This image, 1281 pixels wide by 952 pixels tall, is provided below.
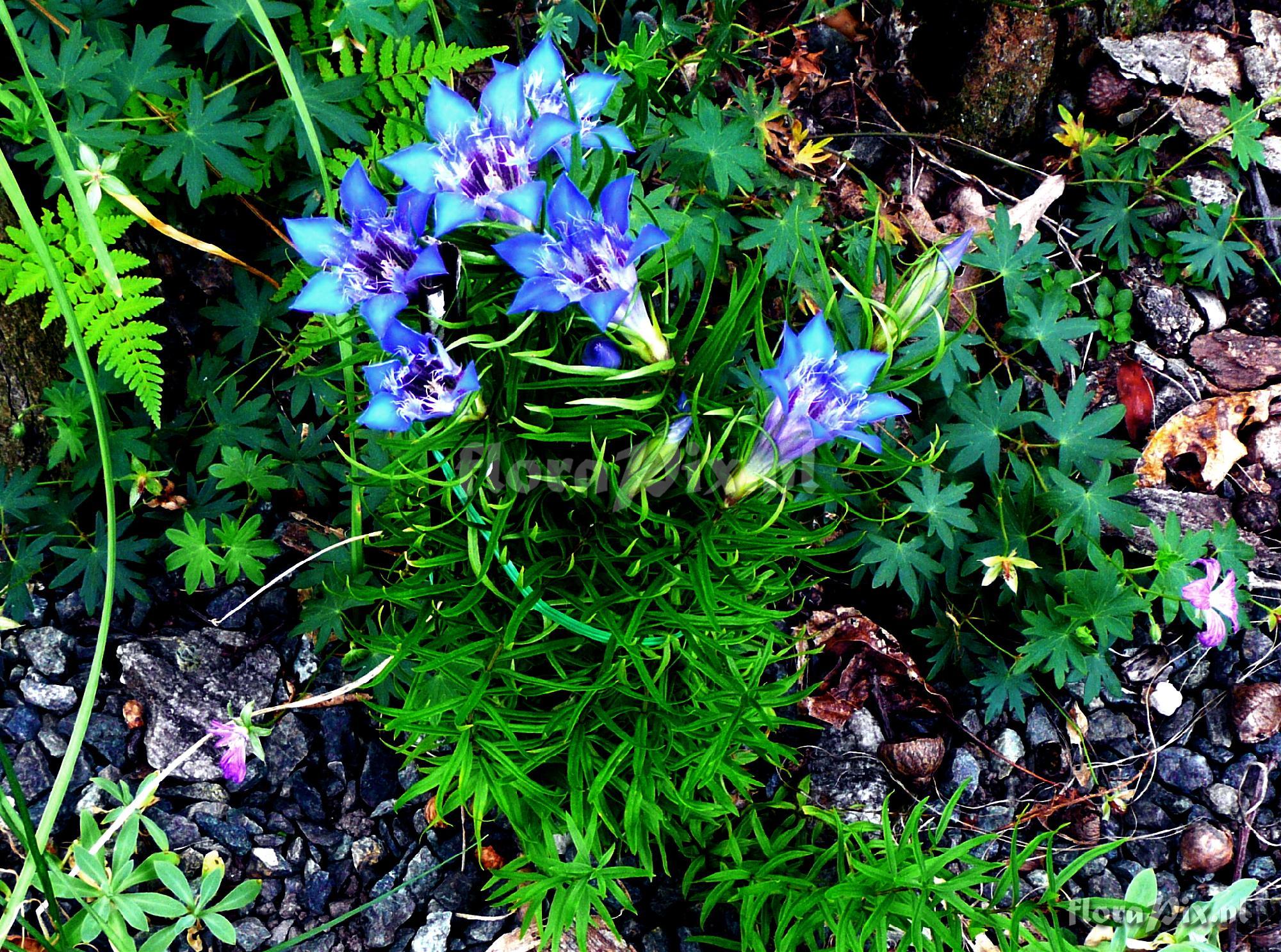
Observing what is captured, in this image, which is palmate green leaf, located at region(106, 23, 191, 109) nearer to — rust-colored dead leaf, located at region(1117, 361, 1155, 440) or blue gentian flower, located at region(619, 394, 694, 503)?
blue gentian flower, located at region(619, 394, 694, 503)

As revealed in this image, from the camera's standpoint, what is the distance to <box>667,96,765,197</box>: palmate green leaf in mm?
2168

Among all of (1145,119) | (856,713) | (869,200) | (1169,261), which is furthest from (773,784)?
(1145,119)

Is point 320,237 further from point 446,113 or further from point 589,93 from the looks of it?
point 589,93

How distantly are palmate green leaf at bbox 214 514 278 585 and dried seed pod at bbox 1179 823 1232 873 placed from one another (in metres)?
2.04

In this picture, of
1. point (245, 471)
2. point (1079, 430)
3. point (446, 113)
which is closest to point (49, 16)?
point (245, 471)

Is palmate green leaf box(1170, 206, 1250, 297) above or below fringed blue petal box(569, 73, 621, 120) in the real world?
below

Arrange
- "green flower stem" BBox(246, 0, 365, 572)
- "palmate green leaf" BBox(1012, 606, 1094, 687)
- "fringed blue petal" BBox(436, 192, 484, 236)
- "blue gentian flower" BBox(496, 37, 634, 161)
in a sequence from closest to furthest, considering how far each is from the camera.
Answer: "fringed blue petal" BBox(436, 192, 484, 236)
"blue gentian flower" BBox(496, 37, 634, 161)
"green flower stem" BBox(246, 0, 365, 572)
"palmate green leaf" BBox(1012, 606, 1094, 687)

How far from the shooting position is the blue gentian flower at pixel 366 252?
1.15m

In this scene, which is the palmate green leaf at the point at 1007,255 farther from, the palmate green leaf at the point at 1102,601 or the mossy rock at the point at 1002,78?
the palmate green leaf at the point at 1102,601

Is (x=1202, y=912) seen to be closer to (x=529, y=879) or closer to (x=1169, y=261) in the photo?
(x=529, y=879)

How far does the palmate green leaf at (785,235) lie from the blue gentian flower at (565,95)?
946 millimetres

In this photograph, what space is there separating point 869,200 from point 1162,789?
1528mm

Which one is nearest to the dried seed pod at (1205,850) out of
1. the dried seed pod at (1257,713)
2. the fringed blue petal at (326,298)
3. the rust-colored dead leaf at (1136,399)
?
the dried seed pod at (1257,713)

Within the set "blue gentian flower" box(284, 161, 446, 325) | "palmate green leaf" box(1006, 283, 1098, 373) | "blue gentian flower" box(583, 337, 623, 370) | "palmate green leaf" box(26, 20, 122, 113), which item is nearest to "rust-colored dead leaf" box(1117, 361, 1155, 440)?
"palmate green leaf" box(1006, 283, 1098, 373)
